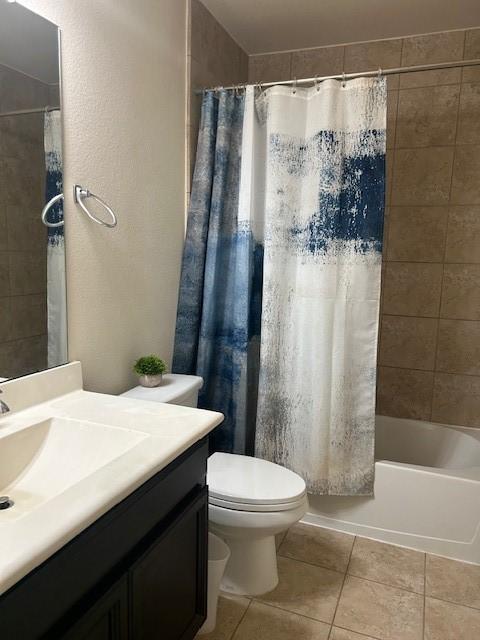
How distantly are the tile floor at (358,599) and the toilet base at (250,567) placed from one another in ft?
0.12

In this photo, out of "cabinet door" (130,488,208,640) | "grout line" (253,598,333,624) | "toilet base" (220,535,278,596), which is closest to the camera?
"cabinet door" (130,488,208,640)

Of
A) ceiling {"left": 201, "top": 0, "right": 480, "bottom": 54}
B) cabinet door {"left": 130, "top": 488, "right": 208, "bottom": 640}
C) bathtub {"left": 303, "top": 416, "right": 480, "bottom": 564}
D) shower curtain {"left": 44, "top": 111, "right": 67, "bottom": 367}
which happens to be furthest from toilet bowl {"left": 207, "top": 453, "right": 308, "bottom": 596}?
ceiling {"left": 201, "top": 0, "right": 480, "bottom": 54}

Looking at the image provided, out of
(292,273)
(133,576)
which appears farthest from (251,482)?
(292,273)

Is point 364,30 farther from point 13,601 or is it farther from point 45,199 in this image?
point 13,601

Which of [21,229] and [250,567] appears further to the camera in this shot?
[250,567]

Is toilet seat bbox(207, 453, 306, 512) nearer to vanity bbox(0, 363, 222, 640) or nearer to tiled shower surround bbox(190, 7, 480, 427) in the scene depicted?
vanity bbox(0, 363, 222, 640)

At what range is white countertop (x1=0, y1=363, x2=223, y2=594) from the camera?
2.41ft

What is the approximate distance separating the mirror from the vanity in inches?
4.4

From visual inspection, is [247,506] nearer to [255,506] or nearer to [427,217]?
[255,506]

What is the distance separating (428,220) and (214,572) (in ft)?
6.87

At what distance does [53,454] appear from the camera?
3.90ft

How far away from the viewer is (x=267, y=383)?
2.13 metres

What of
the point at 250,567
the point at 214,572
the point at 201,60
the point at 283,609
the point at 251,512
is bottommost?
the point at 283,609

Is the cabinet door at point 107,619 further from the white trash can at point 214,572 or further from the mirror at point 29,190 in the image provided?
the mirror at point 29,190
